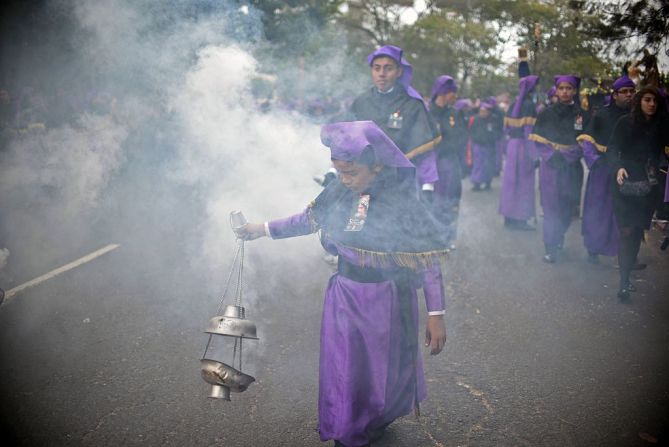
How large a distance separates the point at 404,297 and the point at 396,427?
979 mm

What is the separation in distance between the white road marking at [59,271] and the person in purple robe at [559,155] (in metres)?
5.49

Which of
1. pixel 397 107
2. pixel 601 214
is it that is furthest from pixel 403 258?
pixel 601 214

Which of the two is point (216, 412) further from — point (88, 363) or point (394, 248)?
point (394, 248)

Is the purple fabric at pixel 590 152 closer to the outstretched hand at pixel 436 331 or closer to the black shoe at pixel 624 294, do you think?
the black shoe at pixel 624 294

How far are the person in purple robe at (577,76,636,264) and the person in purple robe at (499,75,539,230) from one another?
5.98ft

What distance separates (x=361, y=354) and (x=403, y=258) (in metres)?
0.54

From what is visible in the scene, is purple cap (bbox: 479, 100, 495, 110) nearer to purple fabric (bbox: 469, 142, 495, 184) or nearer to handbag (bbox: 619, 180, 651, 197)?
purple fabric (bbox: 469, 142, 495, 184)

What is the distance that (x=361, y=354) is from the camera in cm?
287

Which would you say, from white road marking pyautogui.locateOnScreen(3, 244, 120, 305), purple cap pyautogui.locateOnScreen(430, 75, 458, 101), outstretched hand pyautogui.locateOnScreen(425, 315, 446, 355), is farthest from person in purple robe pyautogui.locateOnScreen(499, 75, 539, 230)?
outstretched hand pyautogui.locateOnScreen(425, 315, 446, 355)

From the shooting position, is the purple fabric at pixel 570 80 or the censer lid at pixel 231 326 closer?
the censer lid at pixel 231 326

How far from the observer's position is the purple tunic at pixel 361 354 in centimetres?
282

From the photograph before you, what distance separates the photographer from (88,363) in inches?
160

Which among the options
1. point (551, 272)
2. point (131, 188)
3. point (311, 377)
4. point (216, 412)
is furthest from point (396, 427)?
point (131, 188)

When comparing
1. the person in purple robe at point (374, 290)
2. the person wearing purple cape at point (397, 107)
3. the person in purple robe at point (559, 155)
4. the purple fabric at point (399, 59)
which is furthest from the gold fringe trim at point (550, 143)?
the person in purple robe at point (374, 290)
